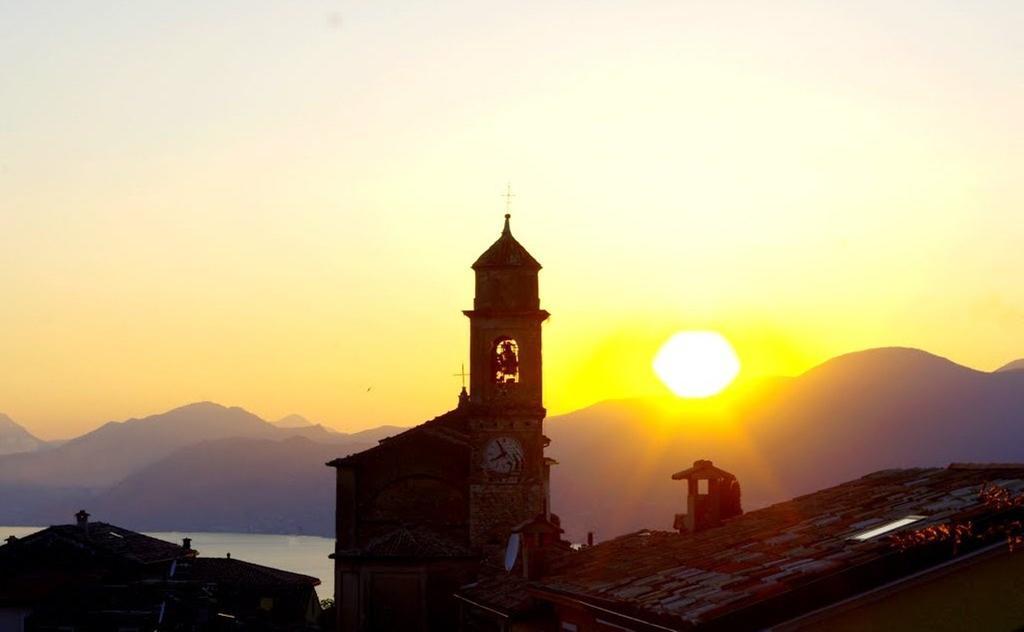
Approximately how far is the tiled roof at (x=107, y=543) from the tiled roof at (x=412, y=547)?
1076 cm

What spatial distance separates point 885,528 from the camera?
17.0m

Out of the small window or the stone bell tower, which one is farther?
the stone bell tower

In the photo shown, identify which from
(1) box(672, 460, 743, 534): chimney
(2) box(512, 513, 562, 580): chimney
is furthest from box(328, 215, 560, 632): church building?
(1) box(672, 460, 743, 534): chimney

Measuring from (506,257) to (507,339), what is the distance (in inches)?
98.4

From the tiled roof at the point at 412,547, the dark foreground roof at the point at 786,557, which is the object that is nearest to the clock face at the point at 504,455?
the tiled roof at the point at 412,547

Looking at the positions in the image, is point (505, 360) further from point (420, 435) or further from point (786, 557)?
point (786, 557)

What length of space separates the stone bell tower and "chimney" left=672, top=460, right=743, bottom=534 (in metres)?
14.9

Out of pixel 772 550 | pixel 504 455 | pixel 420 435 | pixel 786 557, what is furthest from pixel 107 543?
pixel 786 557

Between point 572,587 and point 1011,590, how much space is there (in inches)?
329

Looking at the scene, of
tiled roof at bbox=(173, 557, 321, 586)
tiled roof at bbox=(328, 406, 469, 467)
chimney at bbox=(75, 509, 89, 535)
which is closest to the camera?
tiled roof at bbox=(328, 406, 469, 467)

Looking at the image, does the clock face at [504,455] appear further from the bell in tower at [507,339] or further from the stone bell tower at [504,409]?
the bell in tower at [507,339]

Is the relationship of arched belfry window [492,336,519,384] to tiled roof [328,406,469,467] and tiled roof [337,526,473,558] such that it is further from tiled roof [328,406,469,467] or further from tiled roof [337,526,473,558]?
tiled roof [337,526,473,558]

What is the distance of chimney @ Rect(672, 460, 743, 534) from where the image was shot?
83.4ft

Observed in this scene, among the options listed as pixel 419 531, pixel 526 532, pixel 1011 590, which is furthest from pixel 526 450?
pixel 1011 590
